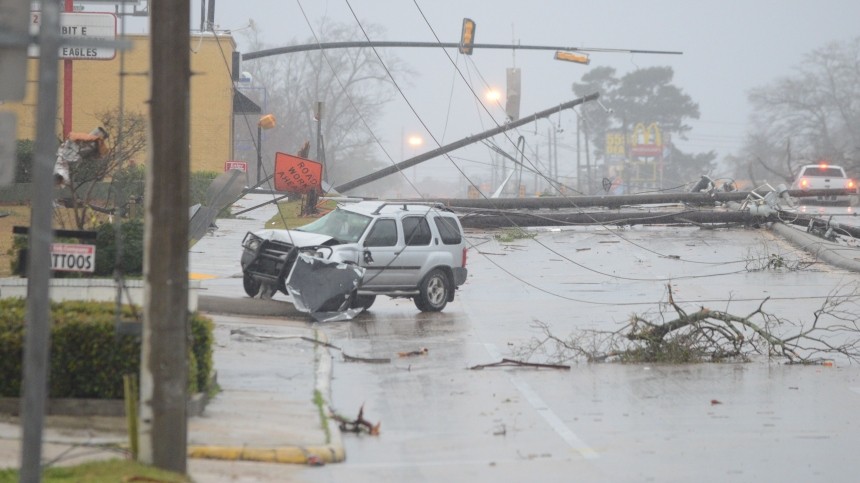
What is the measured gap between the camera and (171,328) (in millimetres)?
Result: 7918

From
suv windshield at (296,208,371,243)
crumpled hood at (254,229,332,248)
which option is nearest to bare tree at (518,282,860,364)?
crumpled hood at (254,229,332,248)

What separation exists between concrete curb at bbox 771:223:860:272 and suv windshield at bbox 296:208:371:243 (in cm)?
1380

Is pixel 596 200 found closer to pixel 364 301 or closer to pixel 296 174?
pixel 296 174

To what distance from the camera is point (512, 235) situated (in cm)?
3669

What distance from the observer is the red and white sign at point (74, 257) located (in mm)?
10758

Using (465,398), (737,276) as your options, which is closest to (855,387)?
(465,398)

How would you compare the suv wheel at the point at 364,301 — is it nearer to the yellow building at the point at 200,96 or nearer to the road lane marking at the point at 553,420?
the road lane marking at the point at 553,420

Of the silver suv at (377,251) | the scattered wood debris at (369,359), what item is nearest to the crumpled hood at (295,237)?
the silver suv at (377,251)

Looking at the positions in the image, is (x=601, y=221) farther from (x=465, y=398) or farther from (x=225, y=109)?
(x=465, y=398)

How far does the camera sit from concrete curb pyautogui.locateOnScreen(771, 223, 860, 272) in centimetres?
2920

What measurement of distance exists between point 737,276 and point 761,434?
17832 mm

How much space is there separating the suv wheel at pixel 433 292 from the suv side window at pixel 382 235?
3.24ft

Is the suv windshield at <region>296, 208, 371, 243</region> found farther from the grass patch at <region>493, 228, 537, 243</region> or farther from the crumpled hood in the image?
the grass patch at <region>493, 228, 537, 243</region>

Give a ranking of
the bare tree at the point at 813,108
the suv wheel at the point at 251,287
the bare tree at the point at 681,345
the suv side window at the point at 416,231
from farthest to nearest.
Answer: the bare tree at the point at 813,108, the suv side window at the point at 416,231, the suv wheel at the point at 251,287, the bare tree at the point at 681,345
